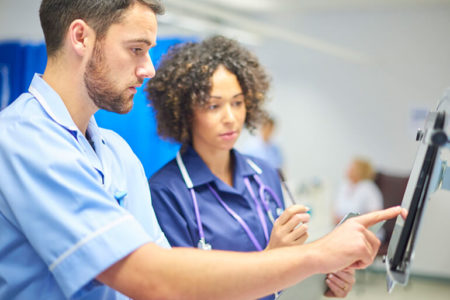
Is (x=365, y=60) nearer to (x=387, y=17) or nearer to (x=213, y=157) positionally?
(x=387, y=17)

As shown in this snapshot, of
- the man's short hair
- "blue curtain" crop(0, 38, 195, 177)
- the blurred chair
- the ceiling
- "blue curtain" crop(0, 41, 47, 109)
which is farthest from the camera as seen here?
the blurred chair

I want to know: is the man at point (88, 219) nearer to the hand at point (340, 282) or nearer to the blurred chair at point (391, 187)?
the hand at point (340, 282)

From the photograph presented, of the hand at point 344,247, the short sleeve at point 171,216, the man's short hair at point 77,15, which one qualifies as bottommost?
the short sleeve at point 171,216

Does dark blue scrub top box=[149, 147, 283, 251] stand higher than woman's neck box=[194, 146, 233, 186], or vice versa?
woman's neck box=[194, 146, 233, 186]

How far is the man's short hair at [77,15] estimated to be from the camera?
0.85 meters

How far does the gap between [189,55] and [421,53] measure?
16.2 ft

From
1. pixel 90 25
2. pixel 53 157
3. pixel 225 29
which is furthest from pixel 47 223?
pixel 225 29

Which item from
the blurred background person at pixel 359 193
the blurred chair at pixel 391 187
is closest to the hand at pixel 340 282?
the blurred background person at pixel 359 193

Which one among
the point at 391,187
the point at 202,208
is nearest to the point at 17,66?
the point at 202,208

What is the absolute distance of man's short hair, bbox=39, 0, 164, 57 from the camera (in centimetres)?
85

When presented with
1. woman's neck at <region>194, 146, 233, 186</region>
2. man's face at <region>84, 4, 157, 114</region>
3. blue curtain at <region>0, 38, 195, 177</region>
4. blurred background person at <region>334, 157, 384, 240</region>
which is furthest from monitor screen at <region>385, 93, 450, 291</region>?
blurred background person at <region>334, 157, 384, 240</region>

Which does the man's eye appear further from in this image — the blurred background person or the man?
the blurred background person

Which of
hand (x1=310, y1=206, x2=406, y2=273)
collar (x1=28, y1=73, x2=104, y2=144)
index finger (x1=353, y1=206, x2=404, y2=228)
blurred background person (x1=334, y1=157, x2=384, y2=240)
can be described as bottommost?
blurred background person (x1=334, y1=157, x2=384, y2=240)

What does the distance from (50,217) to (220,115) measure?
2.37ft
